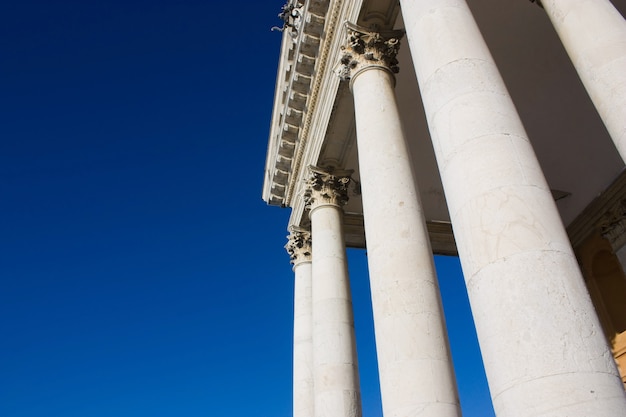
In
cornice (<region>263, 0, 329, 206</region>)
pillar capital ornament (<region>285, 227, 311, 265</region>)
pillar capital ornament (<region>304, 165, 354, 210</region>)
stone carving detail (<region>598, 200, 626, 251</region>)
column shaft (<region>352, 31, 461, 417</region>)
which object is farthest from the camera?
stone carving detail (<region>598, 200, 626, 251</region>)

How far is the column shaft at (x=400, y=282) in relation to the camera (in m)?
14.6

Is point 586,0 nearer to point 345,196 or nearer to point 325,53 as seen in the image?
point 325,53

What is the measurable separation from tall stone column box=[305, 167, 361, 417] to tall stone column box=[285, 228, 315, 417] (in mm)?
5291

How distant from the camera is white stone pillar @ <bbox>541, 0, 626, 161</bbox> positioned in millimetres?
12219

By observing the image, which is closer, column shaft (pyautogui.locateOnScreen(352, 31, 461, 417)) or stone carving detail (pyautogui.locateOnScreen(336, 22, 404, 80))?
column shaft (pyautogui.locateOnScreen(352, 31, 461, 417))

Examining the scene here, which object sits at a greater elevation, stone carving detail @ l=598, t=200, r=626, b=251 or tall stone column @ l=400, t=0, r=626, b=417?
stone carving detail @ l=598, t=200, r=626, b=251

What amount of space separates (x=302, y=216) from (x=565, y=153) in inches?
818

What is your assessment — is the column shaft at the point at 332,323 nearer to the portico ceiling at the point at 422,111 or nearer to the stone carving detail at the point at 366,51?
the portico ceiling at the point at 422,111

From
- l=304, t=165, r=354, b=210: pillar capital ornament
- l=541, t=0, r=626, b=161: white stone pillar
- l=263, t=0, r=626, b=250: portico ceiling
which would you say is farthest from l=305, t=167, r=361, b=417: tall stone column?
l=541, t=0, r=626, b=161: white stone pillar

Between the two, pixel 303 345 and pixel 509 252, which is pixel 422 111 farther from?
pixel 509 252

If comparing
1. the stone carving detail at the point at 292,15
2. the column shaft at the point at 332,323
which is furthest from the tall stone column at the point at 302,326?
the stone carving detail at the point at 292,15

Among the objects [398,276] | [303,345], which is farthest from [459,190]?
[303,345]

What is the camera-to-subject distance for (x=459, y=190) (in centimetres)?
1127

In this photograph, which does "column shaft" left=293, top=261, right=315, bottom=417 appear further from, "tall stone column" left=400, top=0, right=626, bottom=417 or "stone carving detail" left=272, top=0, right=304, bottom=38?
"tall stone column" left=400, top=0, right=626, bottom=417
